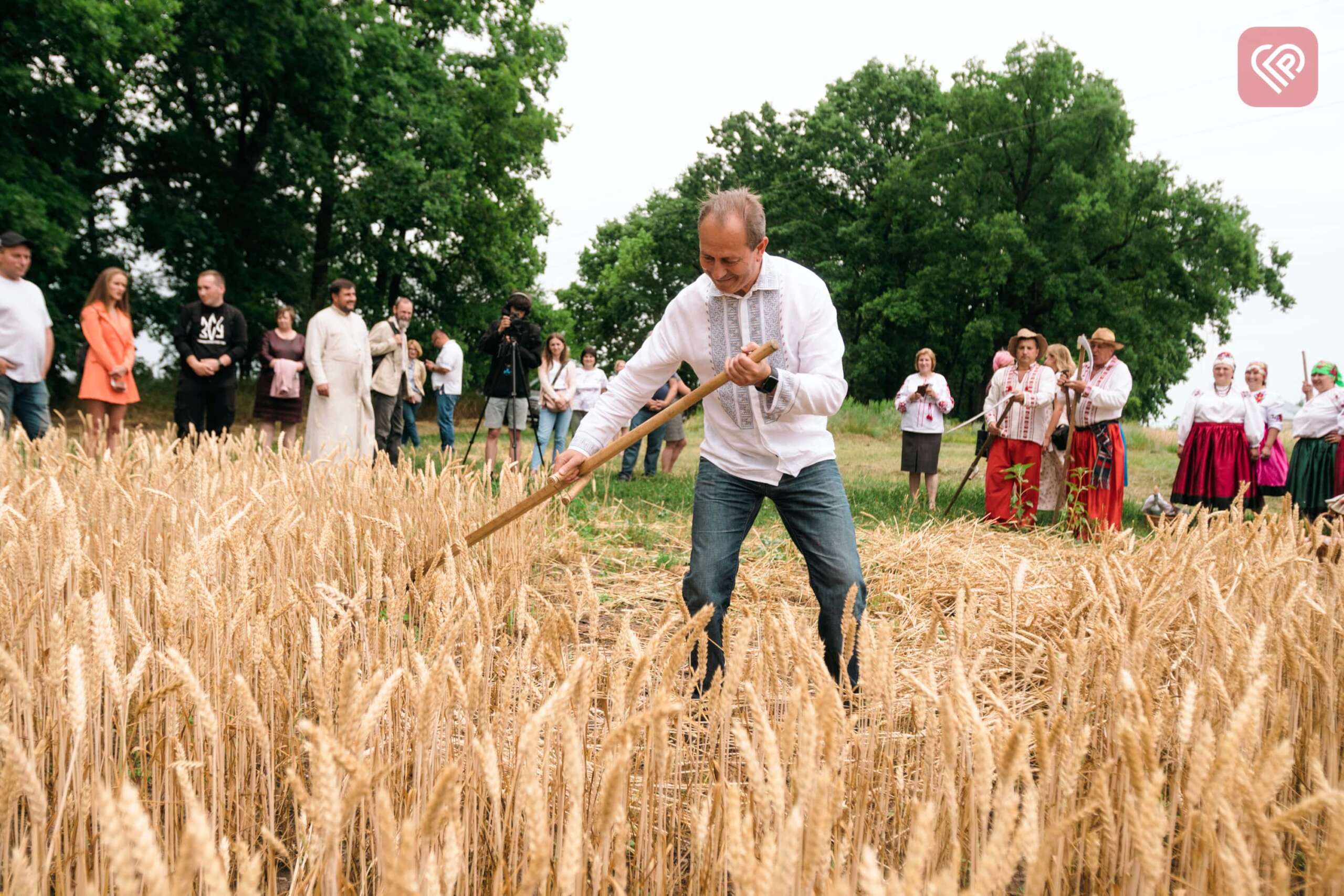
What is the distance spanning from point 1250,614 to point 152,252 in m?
22.4

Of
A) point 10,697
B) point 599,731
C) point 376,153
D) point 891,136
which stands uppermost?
point 891,136

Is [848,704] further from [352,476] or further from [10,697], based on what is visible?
[352,476]

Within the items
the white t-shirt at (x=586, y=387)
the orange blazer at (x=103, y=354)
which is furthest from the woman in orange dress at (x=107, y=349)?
the white t-shirt at (x=586, y=387)

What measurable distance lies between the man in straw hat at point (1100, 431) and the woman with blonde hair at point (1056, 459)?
98 mm

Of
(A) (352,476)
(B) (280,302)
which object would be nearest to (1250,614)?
(A) (352,476)

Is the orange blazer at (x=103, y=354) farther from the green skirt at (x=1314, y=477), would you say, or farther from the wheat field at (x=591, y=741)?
the green skirt at (x=1314, y=477)

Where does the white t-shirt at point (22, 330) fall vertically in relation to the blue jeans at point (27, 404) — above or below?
above

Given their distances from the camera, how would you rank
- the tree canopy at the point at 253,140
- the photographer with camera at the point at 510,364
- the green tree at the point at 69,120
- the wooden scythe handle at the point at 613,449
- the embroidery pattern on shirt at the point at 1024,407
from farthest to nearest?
the tree canopy at the point at 253,140
the green tree at the point at 69,120
the photographer with camera at the point at 510,364
the embroidery pattern on shirt at the point at 1024,407
the wooden scythe handle at the point at 613,449

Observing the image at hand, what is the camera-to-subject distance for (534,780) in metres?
1.16

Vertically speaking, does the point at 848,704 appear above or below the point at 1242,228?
below

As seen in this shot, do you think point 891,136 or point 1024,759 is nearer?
point 1024,759

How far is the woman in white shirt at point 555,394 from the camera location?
1019cm

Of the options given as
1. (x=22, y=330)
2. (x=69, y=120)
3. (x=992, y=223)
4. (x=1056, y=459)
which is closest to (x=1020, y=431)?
(x=1056, y=459)

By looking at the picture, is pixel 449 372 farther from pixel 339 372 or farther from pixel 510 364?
pixel 339 372
